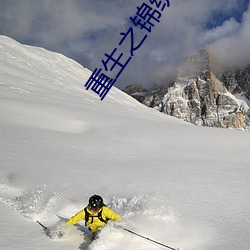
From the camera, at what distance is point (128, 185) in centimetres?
809

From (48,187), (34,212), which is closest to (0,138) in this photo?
(48,187)

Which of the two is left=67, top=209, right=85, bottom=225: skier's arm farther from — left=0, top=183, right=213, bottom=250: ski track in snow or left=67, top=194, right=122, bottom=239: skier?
left=0, top=183, right=213, bottom=250: ski track in snow

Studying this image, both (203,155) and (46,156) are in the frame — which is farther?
(203,155)

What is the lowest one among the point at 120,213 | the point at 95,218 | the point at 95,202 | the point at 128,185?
the point at 95,218

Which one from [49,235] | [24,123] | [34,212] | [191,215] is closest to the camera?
[49,235]

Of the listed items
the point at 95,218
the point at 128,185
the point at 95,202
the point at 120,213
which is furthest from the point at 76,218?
the point at 128,185

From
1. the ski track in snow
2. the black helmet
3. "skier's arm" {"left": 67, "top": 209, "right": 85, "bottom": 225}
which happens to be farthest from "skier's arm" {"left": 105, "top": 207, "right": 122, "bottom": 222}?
"skier's arm" {"left": 67, "top": 209, "right": 85, "bottom": 225}

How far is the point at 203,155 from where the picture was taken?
1160cm

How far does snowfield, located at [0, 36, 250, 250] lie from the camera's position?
5.51 metres

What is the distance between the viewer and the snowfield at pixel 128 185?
18.1 ft

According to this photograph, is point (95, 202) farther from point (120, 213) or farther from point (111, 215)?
point (120, 213)

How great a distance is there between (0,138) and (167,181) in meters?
6.86

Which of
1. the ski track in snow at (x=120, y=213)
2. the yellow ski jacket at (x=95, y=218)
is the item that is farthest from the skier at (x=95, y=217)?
the ski track in snow at (x=120, y=213)

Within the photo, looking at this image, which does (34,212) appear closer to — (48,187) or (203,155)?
(48,187)
